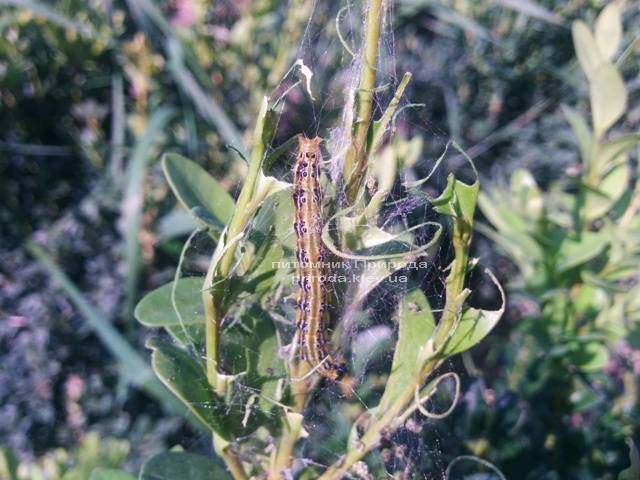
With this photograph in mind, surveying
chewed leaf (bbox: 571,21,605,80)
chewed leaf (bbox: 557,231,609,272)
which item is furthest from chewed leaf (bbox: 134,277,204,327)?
chewed leaf (bbox: 571,21,605,80)

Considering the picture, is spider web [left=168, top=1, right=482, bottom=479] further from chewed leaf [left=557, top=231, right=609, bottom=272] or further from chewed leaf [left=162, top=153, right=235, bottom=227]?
chewed leaf [left=557, top=231, right=609, bottom=272]

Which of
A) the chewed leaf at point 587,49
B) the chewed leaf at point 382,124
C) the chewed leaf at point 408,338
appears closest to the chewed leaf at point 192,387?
the chewed leaf at point 408,338

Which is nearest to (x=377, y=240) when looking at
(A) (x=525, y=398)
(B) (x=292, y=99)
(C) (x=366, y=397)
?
(C) (x=366, y=397)

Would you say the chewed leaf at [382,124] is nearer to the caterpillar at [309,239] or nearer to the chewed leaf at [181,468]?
the caterpillar at [309,239]

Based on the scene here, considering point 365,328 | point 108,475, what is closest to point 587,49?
point 365,328

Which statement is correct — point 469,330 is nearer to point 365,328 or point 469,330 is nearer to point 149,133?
point 365,328
